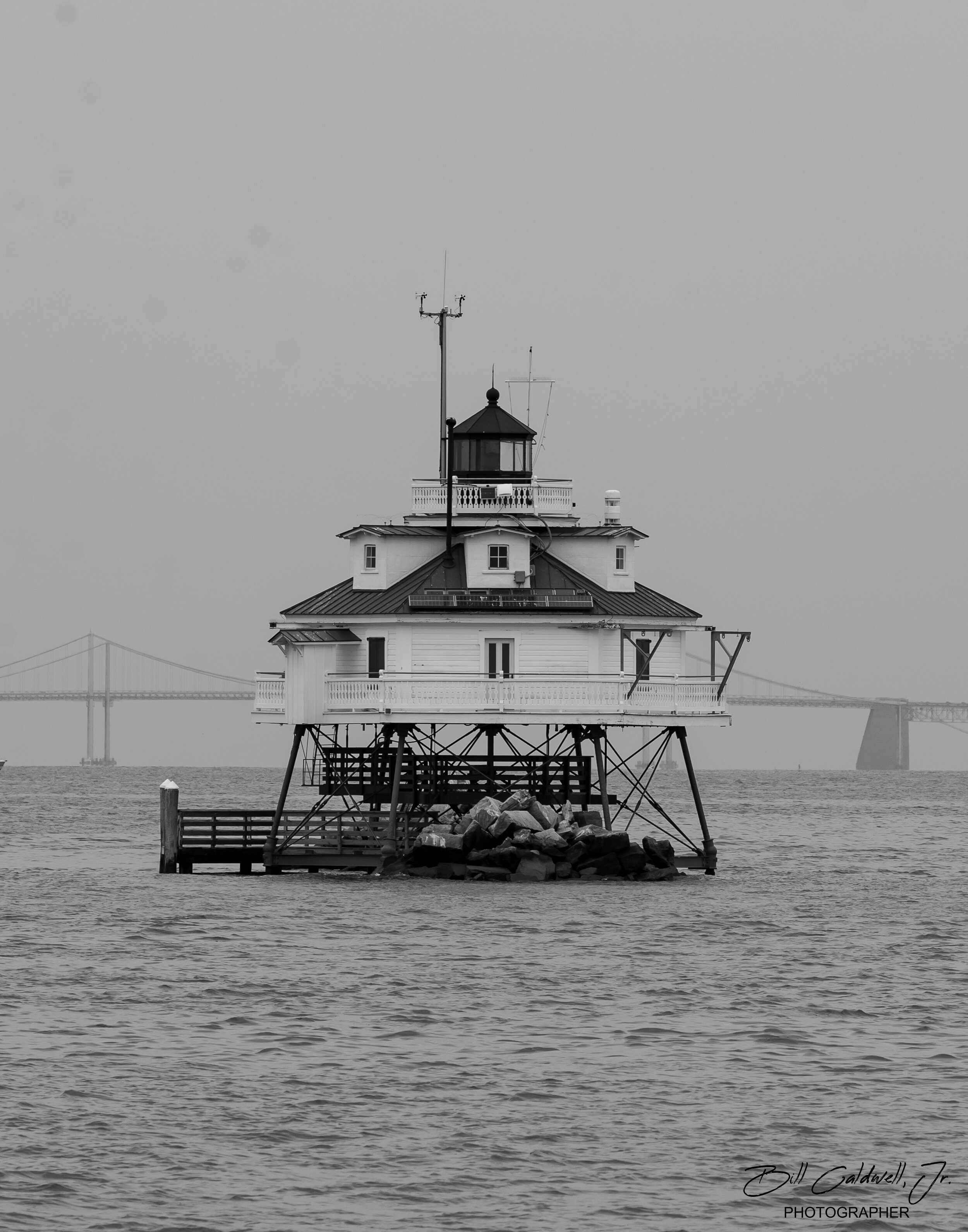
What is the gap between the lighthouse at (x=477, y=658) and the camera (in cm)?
4566

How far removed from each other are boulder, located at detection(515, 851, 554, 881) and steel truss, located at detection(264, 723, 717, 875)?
1823mm

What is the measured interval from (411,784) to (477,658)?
4.40 m

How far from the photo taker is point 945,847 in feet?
262

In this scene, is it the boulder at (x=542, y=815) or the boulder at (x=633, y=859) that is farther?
the boulder at (x=633, y=859)

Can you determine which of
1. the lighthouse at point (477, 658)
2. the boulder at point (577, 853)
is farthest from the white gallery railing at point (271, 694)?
the boulder at point (577, 853)

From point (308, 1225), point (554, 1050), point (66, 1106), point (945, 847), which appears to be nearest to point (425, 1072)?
point (554, 1050)

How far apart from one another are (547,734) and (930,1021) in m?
19.9

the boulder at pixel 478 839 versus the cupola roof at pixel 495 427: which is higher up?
the cupola roof at pixel 495 427

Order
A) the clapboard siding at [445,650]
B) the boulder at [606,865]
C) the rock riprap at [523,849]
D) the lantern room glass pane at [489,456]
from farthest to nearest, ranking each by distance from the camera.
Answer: the lantern room glass pane at [489,456] → the boulder at [606,865] → the clapboard siding at [445,650] → the rock riprap at [523,849]

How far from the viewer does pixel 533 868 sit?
45.5 meters

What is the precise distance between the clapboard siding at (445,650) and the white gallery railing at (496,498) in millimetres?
3744

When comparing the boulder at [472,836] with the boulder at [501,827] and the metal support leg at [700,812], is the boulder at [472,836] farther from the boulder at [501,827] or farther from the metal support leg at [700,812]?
the metal support leg at [700,812]

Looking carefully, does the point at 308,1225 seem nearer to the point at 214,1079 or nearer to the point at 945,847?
the point at 214,1079

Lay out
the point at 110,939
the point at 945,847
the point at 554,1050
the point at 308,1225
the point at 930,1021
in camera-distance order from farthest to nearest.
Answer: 1. the point at 945,847
2. the point at 110,939
3. the point at 930,1021
4. the point at 554,1050
5. the point at 308,1225
